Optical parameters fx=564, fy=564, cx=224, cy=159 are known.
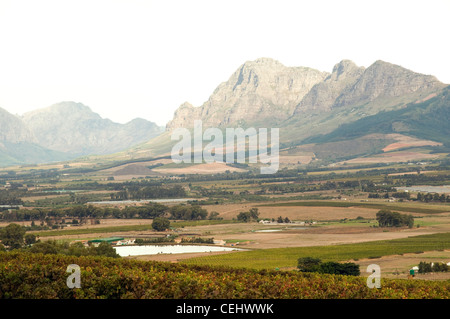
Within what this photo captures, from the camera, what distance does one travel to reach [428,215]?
559 feet

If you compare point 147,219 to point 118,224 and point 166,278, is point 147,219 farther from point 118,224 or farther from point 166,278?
point 166,278

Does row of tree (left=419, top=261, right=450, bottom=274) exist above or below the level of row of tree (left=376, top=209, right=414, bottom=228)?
below

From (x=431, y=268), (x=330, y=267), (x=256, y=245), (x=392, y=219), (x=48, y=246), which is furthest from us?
(x=392, y=219)

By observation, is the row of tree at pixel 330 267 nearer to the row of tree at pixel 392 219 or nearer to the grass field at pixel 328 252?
the grass field at pixel 328 252

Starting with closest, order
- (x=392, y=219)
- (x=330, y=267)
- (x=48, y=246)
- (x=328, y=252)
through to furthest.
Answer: (x=330, y=267), (x=48, y=246), (x=328, y=252), (x=392, y=219)

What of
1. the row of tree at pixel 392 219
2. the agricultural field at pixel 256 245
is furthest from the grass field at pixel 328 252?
the row of tree at pixel 392 219

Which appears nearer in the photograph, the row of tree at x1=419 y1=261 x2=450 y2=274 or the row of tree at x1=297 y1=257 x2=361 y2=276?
the row of tree at x1=297 y1=257 x2=361 y2=276

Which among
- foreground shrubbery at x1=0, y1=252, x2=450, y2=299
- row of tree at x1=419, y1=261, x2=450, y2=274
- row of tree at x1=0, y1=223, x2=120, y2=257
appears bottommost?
row of tree at x1=419, y1=261, x2=450, y2=274

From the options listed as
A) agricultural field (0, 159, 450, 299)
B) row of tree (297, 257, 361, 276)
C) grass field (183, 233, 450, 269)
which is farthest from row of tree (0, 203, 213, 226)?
row of tree (297, 257, 361, 276)

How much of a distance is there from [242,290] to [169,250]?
7335cm

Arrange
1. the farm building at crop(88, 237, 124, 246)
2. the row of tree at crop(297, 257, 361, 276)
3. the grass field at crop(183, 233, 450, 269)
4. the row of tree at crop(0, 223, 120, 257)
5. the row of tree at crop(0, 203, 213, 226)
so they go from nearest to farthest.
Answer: the row of tree at crop(297, 257, 361, 276), the row of tree at crop(0, 223, 120, 257), the grass field at crop(183, 233, 450, 269), the farm building at crop(88, 237, 124, 246), the row of tree at crop(0, 203, 213, 226)

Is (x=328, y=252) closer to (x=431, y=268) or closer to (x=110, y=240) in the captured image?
(x=431, y=268)

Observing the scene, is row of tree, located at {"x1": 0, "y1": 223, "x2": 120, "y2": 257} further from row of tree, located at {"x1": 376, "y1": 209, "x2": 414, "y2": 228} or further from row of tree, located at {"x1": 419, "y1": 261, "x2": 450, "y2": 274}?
row of tree, located at {"x1": 376, "y1": 209, "x2": 414, "y2": 228}

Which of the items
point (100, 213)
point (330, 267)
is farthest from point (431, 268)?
point (100, 213)
